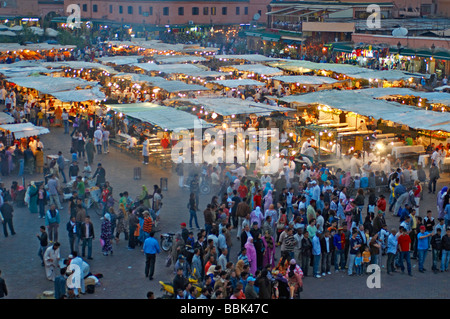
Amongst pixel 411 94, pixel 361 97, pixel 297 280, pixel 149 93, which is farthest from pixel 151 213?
pixel 149 93

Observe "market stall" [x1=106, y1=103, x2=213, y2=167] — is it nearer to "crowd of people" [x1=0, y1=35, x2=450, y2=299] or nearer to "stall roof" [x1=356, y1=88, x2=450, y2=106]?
"crowd of people" [x1=0, y1=35, x2=450, y2=299]

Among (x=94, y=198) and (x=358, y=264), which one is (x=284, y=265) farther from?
(x=94, y=198)

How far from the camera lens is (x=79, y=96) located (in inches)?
1166

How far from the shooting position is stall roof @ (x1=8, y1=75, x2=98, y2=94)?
31.2 m

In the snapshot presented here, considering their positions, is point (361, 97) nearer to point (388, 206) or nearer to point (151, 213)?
point (388, 206)

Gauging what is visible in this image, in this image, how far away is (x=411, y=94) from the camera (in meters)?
29.6

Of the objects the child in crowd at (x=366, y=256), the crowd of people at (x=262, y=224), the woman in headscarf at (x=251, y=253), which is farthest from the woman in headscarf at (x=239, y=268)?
the child in crowd at (x=366, y=256)

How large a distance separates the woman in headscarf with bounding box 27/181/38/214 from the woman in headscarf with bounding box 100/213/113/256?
12.1ft

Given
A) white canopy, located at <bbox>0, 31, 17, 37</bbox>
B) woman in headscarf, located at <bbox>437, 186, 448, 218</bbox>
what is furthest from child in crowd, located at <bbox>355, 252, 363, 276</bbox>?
white canopy, located at <bbox>0, 31, 17, 37</bbox>

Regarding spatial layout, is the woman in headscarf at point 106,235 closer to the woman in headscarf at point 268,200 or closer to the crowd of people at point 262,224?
the crowd of people at point 262,224

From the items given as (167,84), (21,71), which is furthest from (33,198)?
(21,71)

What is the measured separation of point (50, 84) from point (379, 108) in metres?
14.5

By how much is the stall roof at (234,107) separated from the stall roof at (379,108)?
2.31 m

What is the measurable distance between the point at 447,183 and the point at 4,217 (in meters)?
13.4
